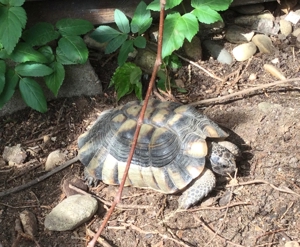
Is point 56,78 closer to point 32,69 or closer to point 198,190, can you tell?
point 32,69

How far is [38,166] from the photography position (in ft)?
9.87

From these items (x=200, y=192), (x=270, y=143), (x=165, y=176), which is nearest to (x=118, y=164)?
(x=165, y=176)

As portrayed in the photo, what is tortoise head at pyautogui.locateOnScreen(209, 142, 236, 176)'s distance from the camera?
273cm

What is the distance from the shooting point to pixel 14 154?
10.0 feet

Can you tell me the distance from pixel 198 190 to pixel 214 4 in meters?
1.25

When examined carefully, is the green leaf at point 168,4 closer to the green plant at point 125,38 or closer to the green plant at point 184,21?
the green plant at point 184,21

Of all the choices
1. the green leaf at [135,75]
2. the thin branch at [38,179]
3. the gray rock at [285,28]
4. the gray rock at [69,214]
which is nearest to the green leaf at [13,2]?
the green leaf at [135,75]

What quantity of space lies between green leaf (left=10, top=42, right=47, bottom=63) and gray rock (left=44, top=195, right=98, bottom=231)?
0.93 meters

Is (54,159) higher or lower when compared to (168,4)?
lower

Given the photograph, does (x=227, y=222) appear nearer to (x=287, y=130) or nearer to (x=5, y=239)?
(x=287, y=130)

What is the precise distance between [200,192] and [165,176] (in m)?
0.22

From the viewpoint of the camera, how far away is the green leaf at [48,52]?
3.10m

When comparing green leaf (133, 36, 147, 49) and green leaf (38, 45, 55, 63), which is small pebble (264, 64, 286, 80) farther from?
green leaf (38, 45, 55, 63)

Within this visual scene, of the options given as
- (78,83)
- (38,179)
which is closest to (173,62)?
(78,83)
